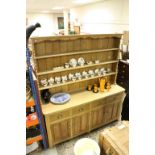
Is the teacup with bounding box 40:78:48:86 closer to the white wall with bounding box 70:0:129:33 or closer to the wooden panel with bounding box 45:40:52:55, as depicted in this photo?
the wooden panel with bounding box 45:40:52:55

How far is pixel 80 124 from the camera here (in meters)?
2.56

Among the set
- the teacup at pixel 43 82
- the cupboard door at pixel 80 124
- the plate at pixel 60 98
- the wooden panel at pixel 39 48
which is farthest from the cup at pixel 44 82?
the cupboard door at pixel 80 124

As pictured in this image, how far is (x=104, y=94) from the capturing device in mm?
2656

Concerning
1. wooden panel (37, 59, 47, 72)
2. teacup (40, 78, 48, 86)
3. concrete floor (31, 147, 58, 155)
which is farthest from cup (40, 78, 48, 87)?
concrete floor (31, 147, 58, 155)

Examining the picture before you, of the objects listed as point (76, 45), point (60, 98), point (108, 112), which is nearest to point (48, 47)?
point (76, 45)

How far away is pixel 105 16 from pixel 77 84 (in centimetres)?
431

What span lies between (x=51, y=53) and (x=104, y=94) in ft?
3.96

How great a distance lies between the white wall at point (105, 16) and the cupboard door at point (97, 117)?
341cm

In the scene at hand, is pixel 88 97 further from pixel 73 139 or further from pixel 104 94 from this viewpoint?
pixel 73 139

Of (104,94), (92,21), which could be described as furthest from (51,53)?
(92,21)

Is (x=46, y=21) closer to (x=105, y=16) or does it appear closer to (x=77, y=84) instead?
(x=105, y=16)

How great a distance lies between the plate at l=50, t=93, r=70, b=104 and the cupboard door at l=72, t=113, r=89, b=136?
349 millimetres

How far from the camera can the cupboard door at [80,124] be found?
2484 mm
